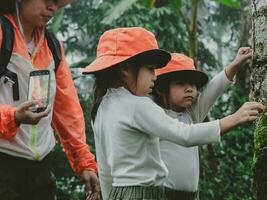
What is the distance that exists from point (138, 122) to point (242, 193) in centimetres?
398

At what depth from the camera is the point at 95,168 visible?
2.71m

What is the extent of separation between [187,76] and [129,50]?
807mm

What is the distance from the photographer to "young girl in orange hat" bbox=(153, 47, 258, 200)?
296 centimetres

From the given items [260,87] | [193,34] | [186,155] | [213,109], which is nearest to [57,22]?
[213,109]

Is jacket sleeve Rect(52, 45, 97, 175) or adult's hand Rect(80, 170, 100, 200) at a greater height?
jacket sleeve Rect(52, 45, 97, 175)

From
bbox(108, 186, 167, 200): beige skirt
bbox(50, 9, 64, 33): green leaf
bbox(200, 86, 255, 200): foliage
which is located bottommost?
bbox(200, 86, 255, 200): foliage

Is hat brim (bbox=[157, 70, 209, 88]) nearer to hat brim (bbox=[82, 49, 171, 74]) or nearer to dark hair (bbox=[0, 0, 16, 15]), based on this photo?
hat brim (bbox=[82, 49, 171, 74])

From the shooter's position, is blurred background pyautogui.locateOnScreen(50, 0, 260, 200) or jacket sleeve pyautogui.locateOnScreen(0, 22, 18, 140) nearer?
jacket sleeve pyautogui.locateOnScreen(0, 22, 18, 140)

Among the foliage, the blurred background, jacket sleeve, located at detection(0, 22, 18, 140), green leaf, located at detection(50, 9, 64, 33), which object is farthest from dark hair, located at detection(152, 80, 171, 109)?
green leaf, located at detection(50, 9, 64, 33)

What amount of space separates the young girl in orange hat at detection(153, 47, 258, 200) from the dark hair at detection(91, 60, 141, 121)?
654 mm

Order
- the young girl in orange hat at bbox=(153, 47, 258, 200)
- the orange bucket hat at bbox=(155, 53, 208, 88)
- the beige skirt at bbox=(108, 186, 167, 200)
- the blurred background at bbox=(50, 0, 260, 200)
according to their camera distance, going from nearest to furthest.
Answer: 1. the beige skirt at bbox=(108, 186, 167, 200)
2. the young girl in orange hat at bbox=(153, 47, 258, 200)
3. the orange bucket hat at bbox=(155, 53, 208, 88)
4. the blurred background at bbox=(50, 0, 260, 200)

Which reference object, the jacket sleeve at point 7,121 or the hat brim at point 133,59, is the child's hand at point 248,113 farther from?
the jacket sleeve at point 7,121

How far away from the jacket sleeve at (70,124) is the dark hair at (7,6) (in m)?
0.36

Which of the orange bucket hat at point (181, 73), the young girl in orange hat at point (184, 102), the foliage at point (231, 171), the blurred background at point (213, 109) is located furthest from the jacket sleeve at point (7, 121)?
the foliage at point (231, 171)
